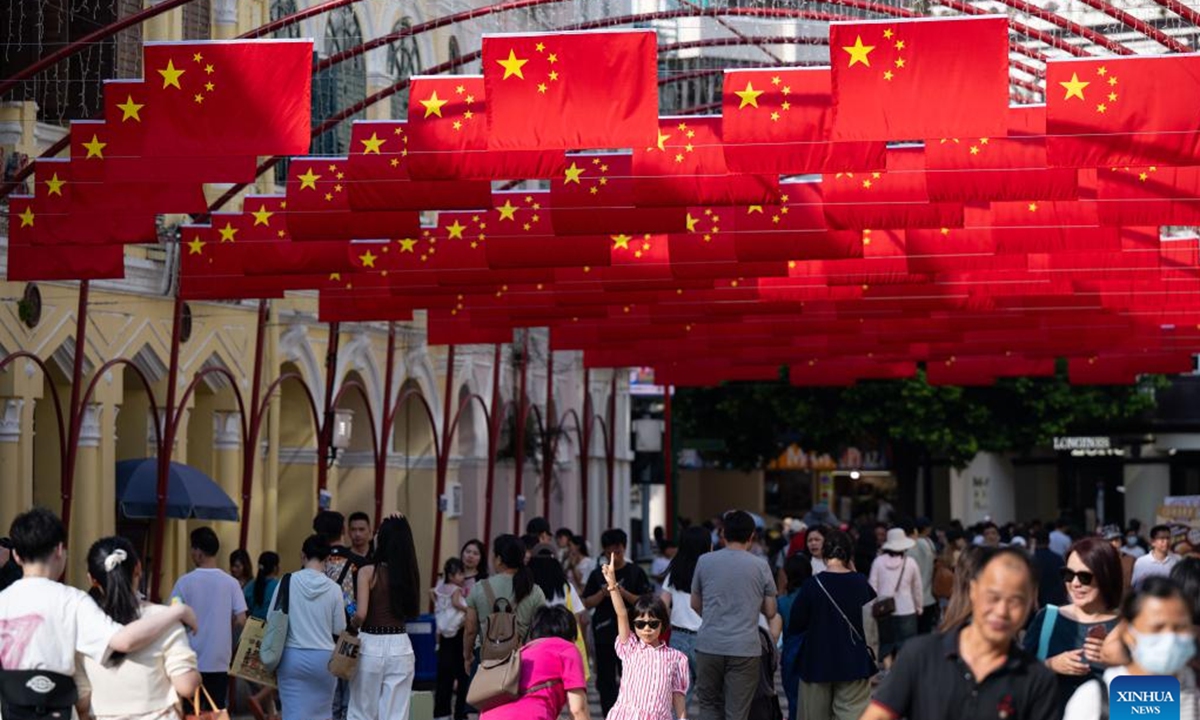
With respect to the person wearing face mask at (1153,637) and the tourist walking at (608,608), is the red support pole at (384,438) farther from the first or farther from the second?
the person wearing face mask at (1153,637)

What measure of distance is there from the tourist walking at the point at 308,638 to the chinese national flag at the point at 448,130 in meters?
4.66

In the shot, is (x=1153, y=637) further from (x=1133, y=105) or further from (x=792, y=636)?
(x=1133, y=105)

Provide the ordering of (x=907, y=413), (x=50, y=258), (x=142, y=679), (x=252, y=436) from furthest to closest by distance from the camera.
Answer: (x=907, y=413) → (x=252, y=436) → (x=50, y=258) → (x=142, y=679)

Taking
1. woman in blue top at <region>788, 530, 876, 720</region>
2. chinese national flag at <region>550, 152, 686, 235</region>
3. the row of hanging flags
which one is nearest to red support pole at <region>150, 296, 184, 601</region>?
the row of hanging flags

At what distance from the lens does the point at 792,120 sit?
19.5 metres

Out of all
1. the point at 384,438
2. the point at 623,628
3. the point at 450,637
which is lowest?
the point at 450,637

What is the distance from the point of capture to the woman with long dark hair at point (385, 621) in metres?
15.6

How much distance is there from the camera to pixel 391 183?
71.4 feet

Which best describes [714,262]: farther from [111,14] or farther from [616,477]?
[616,477]

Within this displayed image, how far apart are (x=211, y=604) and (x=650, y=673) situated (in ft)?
13.8

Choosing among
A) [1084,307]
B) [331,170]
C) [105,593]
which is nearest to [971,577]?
[105,593]

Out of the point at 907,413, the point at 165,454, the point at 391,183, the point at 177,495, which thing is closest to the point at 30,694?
the point at 391,183

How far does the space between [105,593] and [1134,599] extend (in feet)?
14.5

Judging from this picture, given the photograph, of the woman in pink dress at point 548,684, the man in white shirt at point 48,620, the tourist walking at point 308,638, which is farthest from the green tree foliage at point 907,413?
the man in white shirt at point 48,620
